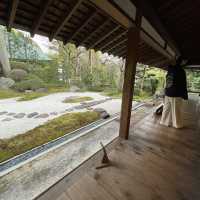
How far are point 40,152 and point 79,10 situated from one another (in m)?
2.38

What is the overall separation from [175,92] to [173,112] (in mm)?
489

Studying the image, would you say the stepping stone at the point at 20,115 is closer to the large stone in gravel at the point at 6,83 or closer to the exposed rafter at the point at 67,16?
the exposed rafter at the point at 67,16

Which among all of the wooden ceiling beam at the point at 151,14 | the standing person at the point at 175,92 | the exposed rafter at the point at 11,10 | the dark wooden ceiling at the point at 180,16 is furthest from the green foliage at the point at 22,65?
the standing person at the point at 175,92

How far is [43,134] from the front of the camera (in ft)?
9.51

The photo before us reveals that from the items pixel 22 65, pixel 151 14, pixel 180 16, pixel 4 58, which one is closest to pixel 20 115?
pixel 151 14

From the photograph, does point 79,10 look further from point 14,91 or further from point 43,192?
Answer: point 14,91

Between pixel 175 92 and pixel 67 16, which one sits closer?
pixel 67 16

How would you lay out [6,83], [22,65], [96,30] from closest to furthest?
[96,30], [6,83], [22,65]

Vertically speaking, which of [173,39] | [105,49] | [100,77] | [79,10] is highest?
[173,39]

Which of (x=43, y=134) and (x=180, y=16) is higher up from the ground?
(x=180, y=16)

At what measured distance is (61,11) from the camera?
5.53 feet

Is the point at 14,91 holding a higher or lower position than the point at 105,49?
lower

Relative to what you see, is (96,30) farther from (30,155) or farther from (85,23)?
(30,155)

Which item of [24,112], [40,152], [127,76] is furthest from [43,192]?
[24,112]
